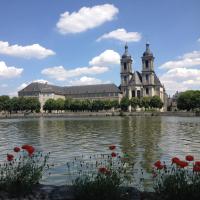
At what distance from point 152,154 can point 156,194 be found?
43.1 ft

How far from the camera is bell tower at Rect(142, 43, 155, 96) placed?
193250 millimetres

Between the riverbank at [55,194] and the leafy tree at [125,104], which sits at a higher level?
the leafy tree at [125,104]

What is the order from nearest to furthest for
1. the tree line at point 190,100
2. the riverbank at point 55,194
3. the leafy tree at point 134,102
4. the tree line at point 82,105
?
1. the riverbank at point 55,194
2. the tree line at point 190,100
3. the leafy tree at point 134,102
4. the tree line at point 82,105

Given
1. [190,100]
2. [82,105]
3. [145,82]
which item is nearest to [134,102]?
[145,82]

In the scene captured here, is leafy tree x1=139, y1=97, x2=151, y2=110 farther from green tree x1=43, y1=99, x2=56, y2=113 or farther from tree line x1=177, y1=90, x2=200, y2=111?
green tree x1=43, y1=99, x2=56, y2=113

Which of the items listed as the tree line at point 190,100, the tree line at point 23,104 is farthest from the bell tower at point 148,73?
the tree line at point 23,104

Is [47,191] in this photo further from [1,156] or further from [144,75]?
[144,75]

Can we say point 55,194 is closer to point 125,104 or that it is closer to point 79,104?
point 125,104

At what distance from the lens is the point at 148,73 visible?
194375mm

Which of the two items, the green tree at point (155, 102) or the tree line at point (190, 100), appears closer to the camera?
the tree line at point (190, 100)

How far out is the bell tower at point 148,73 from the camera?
19325 centimetres

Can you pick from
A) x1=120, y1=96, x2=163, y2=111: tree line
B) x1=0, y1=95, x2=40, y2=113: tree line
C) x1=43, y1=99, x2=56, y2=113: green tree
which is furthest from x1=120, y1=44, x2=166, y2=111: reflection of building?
x1=0, y1=95, x2=40, y2=113: tree line

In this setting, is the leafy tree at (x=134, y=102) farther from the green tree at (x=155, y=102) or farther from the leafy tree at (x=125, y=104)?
the green tree at (x=155, y=102)

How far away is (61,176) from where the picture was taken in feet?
51.0
